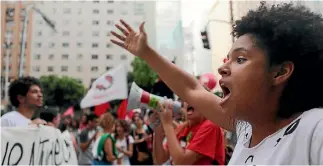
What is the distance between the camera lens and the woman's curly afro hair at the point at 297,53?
Answer: 112 centimetres

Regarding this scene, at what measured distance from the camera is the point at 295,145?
100 cm

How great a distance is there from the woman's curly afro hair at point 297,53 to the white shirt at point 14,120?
3.07 meters

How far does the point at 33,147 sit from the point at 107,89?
5.58 metres

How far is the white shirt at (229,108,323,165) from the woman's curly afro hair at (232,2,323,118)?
0.06 meters

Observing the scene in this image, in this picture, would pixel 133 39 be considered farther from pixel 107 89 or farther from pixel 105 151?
pixel 107 89

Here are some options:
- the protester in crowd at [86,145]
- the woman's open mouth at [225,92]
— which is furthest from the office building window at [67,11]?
the woman's open mouth at [225,92]

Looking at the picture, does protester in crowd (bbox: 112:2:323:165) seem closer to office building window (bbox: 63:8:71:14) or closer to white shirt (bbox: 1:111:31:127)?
white shirt (bbox: 1:111:31:127)

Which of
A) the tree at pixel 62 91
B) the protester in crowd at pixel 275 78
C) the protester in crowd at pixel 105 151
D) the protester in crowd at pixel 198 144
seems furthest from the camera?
the tree at pixel 62 91

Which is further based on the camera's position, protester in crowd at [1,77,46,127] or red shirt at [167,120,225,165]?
protester in crowd at [1,77,46,127]

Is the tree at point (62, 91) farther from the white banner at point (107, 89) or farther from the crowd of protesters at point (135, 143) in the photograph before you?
the crowd of protesters at point (135, 143)

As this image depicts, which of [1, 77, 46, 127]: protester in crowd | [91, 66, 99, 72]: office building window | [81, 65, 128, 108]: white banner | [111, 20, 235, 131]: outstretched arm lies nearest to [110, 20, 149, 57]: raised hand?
[111, 20, 235, 131]: outstretched arm

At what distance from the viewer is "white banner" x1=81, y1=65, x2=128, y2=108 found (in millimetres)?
8969

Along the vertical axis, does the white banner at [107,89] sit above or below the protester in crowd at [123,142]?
above

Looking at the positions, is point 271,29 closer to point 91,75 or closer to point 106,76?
point 106,76
